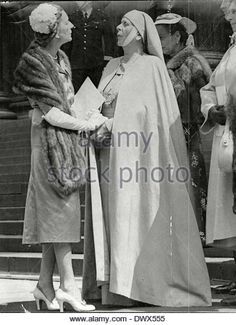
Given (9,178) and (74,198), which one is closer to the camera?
(74,198)

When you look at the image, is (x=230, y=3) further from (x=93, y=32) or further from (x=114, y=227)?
(x=114, y=227)

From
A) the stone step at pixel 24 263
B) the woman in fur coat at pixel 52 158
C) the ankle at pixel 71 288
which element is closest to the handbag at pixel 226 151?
the woman in fur coat at pixel 52 158

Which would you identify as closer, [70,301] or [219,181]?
[70,301]

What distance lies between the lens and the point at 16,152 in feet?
17.4

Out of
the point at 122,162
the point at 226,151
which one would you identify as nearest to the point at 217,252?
the point at 226,151

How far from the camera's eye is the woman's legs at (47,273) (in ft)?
16.3

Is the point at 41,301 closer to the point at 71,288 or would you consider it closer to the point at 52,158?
the point at 71,288

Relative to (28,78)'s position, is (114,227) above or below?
below

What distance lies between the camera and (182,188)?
504cm

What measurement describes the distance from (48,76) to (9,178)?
0.86 meters

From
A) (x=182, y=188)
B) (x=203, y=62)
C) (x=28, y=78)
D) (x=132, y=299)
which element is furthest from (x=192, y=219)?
(x=28, y=78)

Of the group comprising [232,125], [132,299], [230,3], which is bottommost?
[132,299]

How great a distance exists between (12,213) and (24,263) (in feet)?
1.07

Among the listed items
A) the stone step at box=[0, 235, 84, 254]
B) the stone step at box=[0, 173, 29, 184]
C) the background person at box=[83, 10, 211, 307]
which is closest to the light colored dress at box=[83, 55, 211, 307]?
the background person at box=[83, 10, 211, 307]
